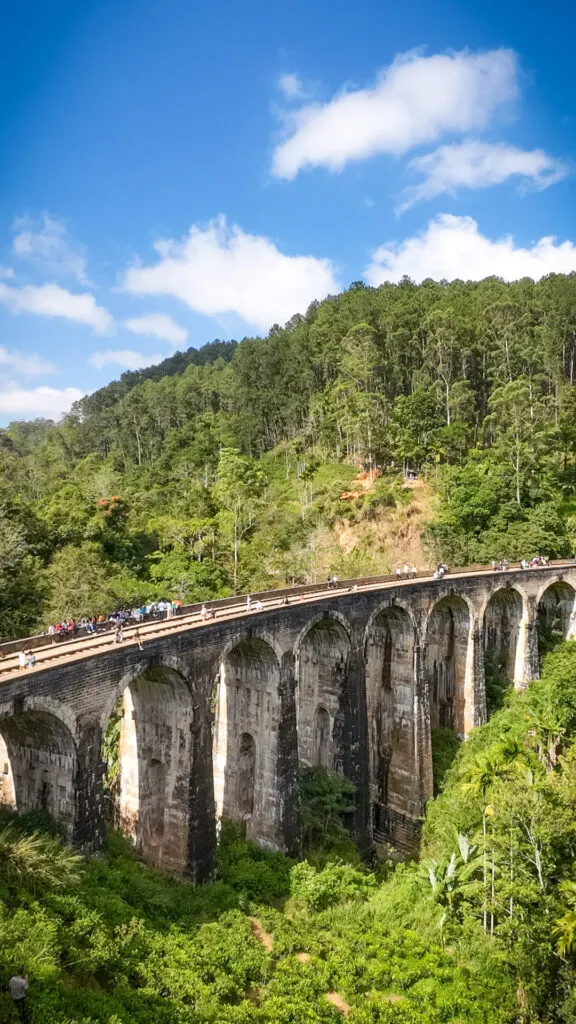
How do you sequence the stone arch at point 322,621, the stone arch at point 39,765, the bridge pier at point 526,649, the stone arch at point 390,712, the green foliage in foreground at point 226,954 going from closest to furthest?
the green foliage in foreground at point 226,954 < the stone arch at point 39,765 < the stone arch at point 322,621 < the stone arch at point 390,712 < the bridge pier at point 526,649

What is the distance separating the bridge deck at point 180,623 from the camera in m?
16.3

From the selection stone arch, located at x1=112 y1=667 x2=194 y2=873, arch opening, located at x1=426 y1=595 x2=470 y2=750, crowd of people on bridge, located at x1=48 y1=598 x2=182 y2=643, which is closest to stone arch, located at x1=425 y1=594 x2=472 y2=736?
arch opening, located at x1=426 y1=595 x2=470 y2=750

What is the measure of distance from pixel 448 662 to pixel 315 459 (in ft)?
114

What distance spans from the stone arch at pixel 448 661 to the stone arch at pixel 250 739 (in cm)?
1498

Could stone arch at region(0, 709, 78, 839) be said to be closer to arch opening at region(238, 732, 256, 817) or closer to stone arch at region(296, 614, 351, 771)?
arch opening at region(238, 732, 256, 817)

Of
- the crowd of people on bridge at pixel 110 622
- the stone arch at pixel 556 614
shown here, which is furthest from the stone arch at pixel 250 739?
the stone arch at pixel 556 614

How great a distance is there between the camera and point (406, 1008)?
15219mm

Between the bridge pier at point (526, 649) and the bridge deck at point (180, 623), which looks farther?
the bridge pier at point (526, 649)

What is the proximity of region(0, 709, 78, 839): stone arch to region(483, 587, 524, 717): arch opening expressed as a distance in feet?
94.2

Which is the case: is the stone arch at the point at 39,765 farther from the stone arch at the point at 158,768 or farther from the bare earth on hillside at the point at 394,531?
the bare earth on hillside at the point at 394,531

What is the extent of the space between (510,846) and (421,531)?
118 feet

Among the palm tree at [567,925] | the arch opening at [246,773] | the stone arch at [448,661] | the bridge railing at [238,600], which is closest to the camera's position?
the palm tree at [567,925]

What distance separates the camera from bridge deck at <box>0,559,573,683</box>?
1631cm

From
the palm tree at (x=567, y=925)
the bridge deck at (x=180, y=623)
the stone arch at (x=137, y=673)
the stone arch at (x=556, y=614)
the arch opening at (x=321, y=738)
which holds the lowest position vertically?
the palm tree at (x=567, y=925)
